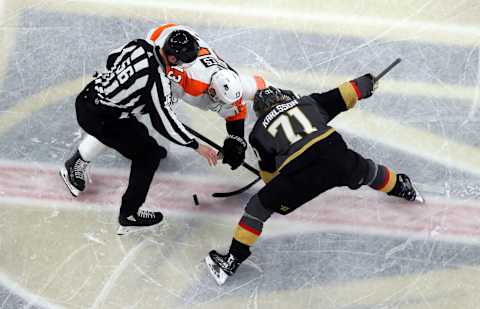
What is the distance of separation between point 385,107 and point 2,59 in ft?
7.81

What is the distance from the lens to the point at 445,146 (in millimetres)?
3572

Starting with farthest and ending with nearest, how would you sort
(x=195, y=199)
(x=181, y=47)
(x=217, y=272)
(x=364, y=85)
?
(x=195, y=199) → (x=217, y=272) → (x=364, y=85) → (x=181, y=47)

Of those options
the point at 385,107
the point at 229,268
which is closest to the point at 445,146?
the point at 385,107

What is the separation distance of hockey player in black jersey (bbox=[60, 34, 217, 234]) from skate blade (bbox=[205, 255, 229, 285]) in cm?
39

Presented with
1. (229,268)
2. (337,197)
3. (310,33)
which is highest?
(310,33)

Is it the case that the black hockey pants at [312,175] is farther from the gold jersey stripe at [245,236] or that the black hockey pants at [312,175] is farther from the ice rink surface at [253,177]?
the ice rink surface at [253,177]

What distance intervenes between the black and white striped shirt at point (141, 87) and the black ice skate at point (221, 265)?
0.69 meters

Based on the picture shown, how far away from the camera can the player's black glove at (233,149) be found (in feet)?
10.7

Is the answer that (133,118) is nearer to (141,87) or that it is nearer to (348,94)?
(141,87)

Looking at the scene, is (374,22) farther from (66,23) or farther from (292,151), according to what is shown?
(66,23)

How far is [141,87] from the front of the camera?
9.05ft

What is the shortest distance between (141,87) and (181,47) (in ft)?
0.83

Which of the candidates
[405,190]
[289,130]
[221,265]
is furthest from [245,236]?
[405,190]

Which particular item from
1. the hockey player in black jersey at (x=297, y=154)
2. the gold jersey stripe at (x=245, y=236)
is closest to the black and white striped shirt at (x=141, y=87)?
the hockey player in black jersey at (x=297, y=154)
